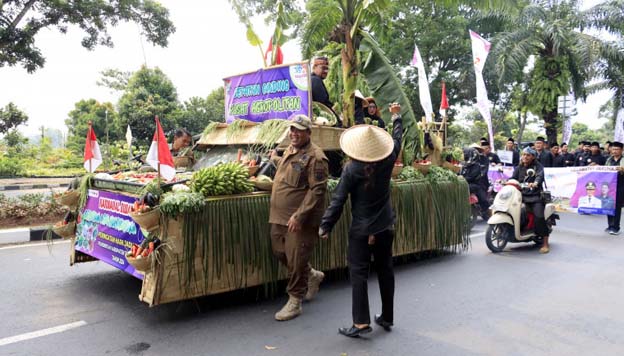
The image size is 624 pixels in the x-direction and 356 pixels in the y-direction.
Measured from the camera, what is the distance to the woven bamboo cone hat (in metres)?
3.75

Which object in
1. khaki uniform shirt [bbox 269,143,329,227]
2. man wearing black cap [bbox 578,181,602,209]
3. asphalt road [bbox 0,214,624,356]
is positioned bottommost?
asphalt road [bbox 0,214,624,356]

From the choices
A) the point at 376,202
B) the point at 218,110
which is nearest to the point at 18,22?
the point at 376,202

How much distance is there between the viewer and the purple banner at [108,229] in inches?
167

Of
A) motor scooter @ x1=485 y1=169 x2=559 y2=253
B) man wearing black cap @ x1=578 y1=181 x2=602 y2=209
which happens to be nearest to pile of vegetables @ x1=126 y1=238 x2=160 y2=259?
motor scooter @ x1=485 y1=169 x2=559 y2=253

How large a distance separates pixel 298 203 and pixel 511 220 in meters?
4.23

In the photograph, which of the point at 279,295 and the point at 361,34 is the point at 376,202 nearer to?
the point at 279,295

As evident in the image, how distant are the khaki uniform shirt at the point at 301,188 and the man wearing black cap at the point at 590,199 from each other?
24.8ft

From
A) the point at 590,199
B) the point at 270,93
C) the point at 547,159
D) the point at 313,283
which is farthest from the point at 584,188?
the point at 313,283

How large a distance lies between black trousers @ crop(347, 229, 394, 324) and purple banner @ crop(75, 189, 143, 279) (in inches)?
71.6

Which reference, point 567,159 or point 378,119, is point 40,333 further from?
point 567,159

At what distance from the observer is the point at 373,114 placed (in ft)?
22.2

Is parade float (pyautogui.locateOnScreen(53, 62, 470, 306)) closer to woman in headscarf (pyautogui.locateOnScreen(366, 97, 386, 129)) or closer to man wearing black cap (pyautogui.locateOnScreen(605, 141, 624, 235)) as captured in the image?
woman in headscarf (pyautogui.locateOnScreen(366, 97, 386, 129))

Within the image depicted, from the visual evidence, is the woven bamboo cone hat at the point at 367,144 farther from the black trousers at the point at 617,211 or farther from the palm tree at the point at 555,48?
the palm tree at the point at 555,48

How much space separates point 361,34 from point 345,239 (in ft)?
11.0
